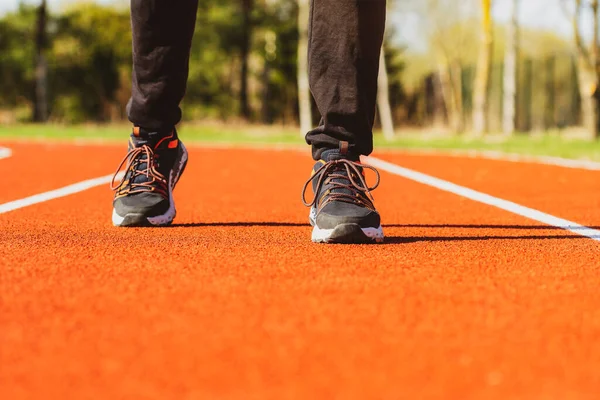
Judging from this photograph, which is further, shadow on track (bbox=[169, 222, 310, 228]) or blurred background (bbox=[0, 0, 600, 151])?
blurred background (bbox=[0, 0, 600, 151])

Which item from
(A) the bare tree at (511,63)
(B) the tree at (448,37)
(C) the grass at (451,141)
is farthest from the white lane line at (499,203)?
(B) the tree at (448,37)

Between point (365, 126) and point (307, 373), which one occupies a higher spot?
point (365, 126)

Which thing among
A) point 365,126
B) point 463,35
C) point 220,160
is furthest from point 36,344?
point 463,35

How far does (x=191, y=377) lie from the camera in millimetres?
1238

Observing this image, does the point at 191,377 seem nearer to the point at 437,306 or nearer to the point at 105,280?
the point at 437,306

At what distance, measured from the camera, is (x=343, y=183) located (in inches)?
113

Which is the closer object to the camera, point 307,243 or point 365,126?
point 307,243

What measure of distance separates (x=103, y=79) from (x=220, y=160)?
34.4m

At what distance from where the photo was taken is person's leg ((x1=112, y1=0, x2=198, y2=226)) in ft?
10.4

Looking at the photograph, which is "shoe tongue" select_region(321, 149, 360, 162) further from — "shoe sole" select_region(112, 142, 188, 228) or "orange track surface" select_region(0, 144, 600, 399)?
"shoe sole" select_region(112, 142, 188, 228)

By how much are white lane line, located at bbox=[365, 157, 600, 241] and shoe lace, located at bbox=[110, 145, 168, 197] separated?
1460 millimetres

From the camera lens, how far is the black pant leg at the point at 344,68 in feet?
9.57

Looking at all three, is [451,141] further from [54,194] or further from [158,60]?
[158,60]

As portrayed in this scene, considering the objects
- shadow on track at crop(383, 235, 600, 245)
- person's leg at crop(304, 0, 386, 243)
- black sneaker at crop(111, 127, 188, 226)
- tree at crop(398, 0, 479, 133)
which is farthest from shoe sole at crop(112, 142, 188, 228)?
tree at crop(398, 0, 479, 133)
